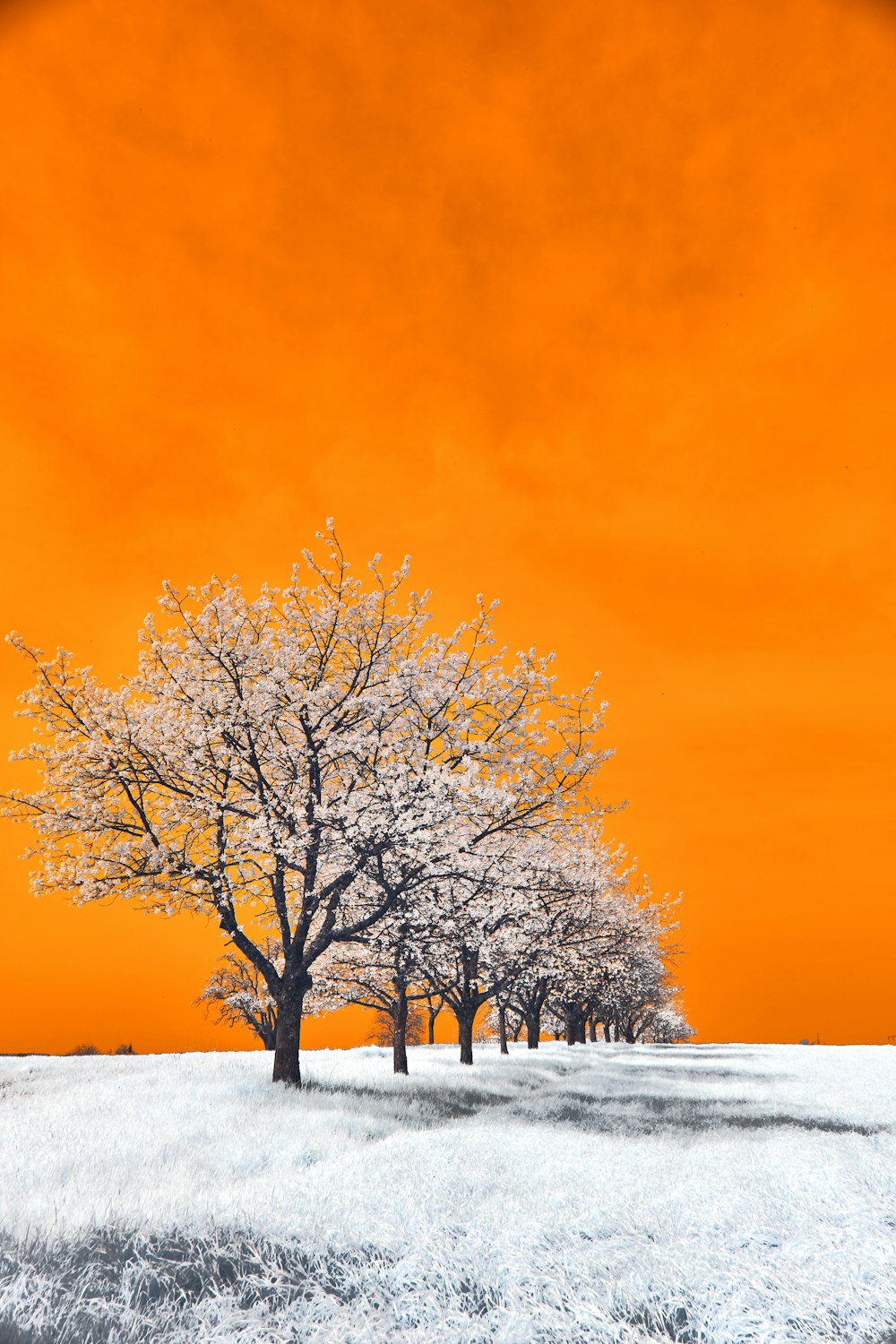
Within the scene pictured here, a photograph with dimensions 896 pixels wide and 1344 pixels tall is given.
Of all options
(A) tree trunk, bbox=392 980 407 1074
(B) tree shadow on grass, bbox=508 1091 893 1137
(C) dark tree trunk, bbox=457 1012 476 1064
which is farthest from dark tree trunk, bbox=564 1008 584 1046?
(B) tree shadow on grass, bbox=508 1091 893 1137

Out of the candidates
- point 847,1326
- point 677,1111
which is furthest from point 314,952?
point 847,1326

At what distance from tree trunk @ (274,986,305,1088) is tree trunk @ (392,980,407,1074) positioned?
24.1ft

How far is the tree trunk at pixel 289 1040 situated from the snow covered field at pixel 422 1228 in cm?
260

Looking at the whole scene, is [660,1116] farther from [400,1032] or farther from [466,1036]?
[466,1036]

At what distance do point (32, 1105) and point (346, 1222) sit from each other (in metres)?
12.2

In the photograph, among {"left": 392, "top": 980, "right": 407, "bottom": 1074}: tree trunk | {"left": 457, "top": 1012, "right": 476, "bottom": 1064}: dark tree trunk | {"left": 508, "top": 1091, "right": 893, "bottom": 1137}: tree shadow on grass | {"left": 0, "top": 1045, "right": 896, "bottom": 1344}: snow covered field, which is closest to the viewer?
{"left": 0, "top": 1045, "right": 896, "bottom": 1344}: snow covered field

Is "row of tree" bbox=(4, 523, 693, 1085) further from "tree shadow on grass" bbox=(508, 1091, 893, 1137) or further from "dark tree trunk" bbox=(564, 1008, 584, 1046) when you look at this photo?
"dark tree trunk" bbox=(564, 1008, 584, 1046)

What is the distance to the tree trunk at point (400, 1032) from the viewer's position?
26528 mm

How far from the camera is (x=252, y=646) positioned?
2052 cm

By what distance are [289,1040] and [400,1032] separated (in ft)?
29.3

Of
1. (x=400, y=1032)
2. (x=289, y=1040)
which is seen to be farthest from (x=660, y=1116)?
(x=400, y=1032)

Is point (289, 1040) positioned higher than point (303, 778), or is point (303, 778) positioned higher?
point (303, 778)

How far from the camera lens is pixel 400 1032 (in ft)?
89.6

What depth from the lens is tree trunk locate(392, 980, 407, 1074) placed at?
26.5 metres
